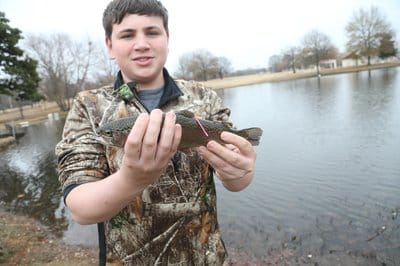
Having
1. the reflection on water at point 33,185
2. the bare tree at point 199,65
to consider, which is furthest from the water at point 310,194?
the bare tree at point 199,65

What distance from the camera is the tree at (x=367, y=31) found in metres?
88.4

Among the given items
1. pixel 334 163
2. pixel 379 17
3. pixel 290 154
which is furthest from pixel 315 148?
pixel 379 17

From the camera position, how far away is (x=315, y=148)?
15930 mm

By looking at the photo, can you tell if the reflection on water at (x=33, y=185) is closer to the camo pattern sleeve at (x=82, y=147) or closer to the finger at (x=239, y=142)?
the camo pattern sleeve at (x=82, y=147)

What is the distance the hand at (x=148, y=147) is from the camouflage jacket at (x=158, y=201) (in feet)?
1.88

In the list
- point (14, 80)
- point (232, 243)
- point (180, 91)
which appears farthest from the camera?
point (14, 80)

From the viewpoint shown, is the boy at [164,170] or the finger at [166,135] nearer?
the finger at [166,135]

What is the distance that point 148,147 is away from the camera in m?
1.88

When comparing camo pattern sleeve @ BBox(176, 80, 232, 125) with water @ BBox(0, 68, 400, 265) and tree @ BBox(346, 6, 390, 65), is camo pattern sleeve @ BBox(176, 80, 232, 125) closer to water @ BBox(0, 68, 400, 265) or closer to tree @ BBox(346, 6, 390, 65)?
water @ BBox(0, 68, 400, 265)

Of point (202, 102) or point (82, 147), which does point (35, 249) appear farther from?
point (202, 102)

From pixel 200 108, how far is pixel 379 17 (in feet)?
341

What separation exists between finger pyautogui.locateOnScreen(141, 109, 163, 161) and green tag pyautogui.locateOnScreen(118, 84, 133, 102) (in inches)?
30.0

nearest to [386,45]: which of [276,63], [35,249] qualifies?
[276,63]

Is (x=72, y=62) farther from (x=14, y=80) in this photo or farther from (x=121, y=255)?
(x=121, y=255)
